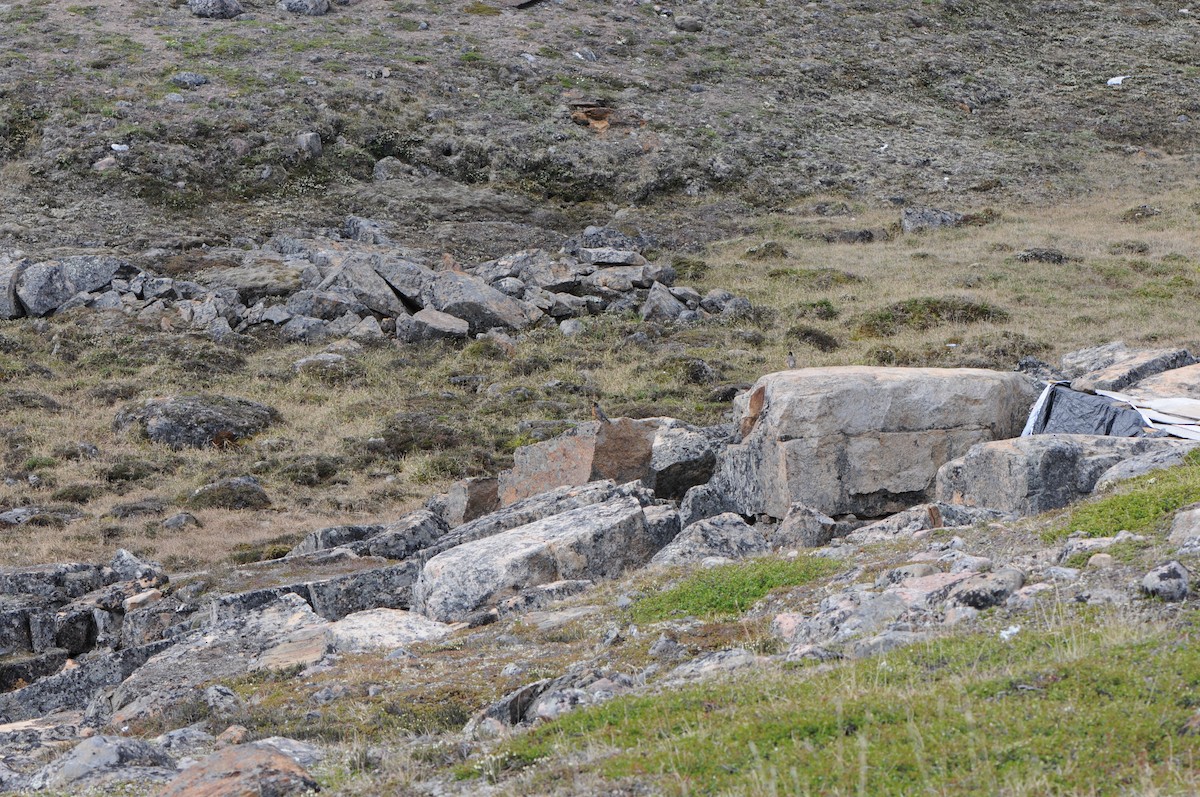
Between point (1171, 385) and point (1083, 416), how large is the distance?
6.06 ft

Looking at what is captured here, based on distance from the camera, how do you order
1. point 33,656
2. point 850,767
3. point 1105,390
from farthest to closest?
point 1105,390 < point 33,656 < point 850,767

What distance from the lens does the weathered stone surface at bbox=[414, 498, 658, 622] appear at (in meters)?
12.0

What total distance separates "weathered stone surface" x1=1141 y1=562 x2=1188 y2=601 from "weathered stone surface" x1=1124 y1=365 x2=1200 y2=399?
835 cm

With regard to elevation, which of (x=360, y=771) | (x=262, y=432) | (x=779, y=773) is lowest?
(x=262, y=432)

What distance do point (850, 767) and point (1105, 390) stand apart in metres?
11.9

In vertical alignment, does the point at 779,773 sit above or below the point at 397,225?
above

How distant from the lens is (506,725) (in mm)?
7016

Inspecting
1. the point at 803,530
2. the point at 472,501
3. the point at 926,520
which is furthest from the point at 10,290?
the point at 926,520

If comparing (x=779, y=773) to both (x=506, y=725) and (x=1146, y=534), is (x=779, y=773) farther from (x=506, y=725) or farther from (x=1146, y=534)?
(x=1146, y=534)

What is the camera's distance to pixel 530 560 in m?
12.1

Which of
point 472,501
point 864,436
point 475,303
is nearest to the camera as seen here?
point 864,436

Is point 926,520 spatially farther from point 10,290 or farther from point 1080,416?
point 10,290

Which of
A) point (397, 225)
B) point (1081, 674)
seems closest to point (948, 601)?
point (1081, 674)

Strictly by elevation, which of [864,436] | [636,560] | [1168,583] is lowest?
[636,560]
